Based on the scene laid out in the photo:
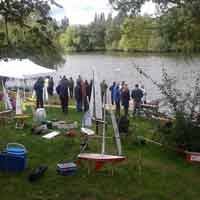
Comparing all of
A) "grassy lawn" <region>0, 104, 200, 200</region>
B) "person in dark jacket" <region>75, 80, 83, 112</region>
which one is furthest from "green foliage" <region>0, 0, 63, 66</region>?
"person in dark jacket" <region>75, 80, 83, 112</region>

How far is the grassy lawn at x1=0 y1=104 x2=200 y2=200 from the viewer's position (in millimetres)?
8570

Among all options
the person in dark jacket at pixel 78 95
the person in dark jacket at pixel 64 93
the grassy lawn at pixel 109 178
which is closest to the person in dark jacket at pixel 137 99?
the person in dark jacket at pixel 78 95

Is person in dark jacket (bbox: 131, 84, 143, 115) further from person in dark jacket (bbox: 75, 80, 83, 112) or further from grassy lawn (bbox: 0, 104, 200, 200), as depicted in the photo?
grassy lawn (bbox: 0, 104, 200, 200)

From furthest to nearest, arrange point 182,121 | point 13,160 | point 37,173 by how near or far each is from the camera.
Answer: point 182,121, point 13,160, point 37,173

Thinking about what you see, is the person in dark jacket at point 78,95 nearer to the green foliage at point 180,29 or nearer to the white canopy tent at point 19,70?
the white canopy tent at point 19,70

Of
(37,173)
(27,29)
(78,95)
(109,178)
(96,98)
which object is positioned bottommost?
(109,178)

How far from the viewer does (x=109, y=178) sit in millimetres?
9438

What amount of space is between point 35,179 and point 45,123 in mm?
5293

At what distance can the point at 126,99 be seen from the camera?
17.6m

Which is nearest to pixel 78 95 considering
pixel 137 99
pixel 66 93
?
pixel 66 93

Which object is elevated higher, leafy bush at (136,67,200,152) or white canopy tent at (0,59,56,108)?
white canopy tent at (0,59,56,108)

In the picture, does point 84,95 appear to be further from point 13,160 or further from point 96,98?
point 13,160

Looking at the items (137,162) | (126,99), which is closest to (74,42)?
(126,99)

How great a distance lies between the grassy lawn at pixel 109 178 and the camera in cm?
857
